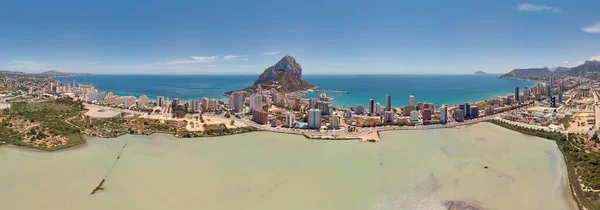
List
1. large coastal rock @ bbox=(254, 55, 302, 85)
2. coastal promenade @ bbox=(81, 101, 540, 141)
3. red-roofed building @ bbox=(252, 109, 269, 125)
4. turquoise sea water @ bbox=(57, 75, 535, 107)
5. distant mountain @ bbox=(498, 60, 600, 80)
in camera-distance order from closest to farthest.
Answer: coastal promenade @ bbox=(81, 101, 540, 141)
red-roofed building @ bbox=(252, 109, 269, 125)
turquoise sea water @ bbox=(57, 75, 535, 107)
large coastal rock @ bbox=(254, 55, 302, 85)
distant mountain @ bbox=(498, 60, 600, 80)

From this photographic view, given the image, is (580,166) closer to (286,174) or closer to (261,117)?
(286,174)

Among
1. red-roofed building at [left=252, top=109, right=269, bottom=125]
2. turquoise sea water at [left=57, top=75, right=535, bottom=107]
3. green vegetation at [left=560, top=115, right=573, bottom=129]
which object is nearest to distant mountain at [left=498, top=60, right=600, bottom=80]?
turquoise sea water at [left=57, top=75, right=535, bottom=107]

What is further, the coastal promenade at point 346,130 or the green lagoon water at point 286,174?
the coastal promenade at point 346,130

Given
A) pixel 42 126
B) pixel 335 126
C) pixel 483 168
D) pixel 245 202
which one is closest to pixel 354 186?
pixel 245 202

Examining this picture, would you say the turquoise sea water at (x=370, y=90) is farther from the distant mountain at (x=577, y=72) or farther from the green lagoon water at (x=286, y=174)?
the green lagoon water at (x=286, y=174)

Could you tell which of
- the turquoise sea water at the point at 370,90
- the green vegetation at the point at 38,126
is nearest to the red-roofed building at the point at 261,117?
the green vegetation at the point at 38,126

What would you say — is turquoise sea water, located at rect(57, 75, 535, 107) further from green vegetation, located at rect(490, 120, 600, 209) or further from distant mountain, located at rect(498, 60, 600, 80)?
green vegetation, located at rect(490, 120, 600, 209)

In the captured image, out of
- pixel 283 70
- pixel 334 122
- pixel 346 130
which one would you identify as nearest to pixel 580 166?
pixel 346 130

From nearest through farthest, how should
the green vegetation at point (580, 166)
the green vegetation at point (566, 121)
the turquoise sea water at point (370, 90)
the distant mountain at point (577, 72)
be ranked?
1. the green vegetation at point (580, 166)
2. the green vegetation at point (566, 121)
3. the turquoise sea water at point (370, 90)
4. the distant mountain at point (577, 72)
